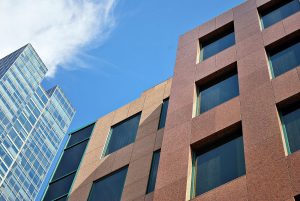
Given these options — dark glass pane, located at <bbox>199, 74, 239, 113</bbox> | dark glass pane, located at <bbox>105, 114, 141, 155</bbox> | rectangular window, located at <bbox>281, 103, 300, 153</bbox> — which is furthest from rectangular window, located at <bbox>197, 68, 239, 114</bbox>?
dark glass pane, located at <bbox>105, 114, 141, 155</bbox>

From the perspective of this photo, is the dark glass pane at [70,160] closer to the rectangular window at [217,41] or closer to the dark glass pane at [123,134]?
the dark glass pane at [123,134]

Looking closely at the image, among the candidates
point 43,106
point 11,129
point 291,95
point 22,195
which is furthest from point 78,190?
point 43,106

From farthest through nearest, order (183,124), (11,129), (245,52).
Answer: (11,129) < (245,52) < (183,124)

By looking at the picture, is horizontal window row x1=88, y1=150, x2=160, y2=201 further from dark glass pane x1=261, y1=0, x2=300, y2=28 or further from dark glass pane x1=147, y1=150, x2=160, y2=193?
dark glass pane x1=261, y1=0, x2=300, y2=28

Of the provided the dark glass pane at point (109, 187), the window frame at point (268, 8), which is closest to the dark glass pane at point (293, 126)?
the window frame at point (268, 8)

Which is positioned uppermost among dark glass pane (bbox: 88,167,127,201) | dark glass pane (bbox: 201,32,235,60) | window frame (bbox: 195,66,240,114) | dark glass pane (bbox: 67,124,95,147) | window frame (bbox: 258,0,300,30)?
window frame (bbox: 258,0,300,30)

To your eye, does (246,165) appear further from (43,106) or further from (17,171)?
(43,106)

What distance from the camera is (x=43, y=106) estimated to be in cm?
14975

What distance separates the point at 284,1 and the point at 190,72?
6163mm

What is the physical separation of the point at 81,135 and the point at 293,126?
17.0m

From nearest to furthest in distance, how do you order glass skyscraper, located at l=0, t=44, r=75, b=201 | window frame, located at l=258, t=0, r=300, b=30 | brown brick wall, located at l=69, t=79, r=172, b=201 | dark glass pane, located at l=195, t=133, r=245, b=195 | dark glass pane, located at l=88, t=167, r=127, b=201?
dark glass pane, located at l=195, t=133, r=245, b=195 → brown brick wall, located at l=69, t=79, r=172, b=201 → dark glass pane, located at l=88, t=167, r=127, b=201 → window frame, located at l=258, t=0, r=300, b=30 → glass skyscraper, located at l=0, t=44, r=75, b=201

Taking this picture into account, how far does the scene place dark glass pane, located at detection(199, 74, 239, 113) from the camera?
20.4 m

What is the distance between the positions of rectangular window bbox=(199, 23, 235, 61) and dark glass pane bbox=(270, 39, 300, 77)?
3862 millimetres

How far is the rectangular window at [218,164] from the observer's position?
1609cm
